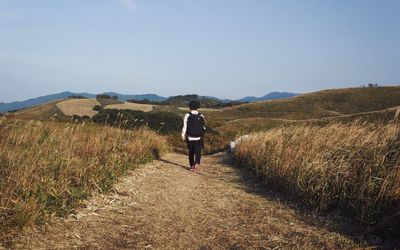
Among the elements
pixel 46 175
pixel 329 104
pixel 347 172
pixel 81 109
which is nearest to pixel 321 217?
pixel 347 172

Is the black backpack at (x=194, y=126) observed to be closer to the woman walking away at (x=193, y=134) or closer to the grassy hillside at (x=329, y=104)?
the woman walking away at (x=193, y=134)

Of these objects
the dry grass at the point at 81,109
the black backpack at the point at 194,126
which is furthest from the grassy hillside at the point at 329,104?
the black backpack at the point at 194,126

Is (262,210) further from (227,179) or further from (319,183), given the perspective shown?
(227,179)

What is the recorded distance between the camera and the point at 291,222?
281 inches

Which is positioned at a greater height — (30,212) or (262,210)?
(30,212)

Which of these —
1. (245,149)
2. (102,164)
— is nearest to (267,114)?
(245,149)

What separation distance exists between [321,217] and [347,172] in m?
1.10

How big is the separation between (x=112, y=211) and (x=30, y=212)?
77.2 inches

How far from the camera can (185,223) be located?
22.9 ft

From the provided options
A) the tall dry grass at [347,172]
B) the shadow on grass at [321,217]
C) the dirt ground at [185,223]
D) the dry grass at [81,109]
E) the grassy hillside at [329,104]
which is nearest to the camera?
the dirt ground at [185,223]

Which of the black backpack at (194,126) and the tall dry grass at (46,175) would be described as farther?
the black backpack at (194,126)

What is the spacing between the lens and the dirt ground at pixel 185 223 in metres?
5.81

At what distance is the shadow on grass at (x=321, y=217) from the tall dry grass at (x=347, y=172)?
14cm

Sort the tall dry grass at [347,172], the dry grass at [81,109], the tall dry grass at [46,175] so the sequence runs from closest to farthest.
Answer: the tall dry grass at [46,175] < the tall dry grass at [347,172] < the dry grass at [81,109]
